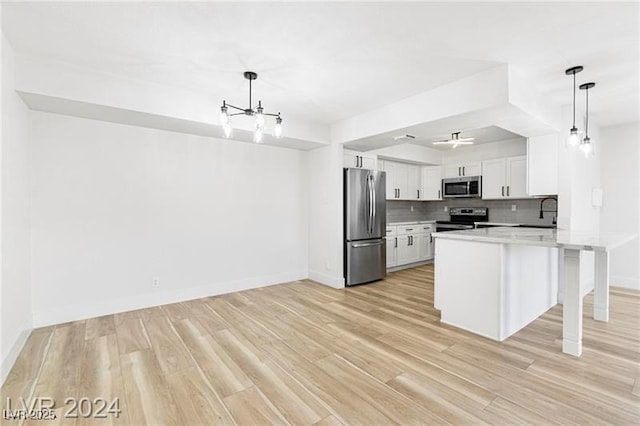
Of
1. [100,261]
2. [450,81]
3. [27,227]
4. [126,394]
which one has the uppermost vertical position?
[450,81]

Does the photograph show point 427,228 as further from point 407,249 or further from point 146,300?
point 146,300

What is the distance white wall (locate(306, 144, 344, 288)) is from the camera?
4887mm

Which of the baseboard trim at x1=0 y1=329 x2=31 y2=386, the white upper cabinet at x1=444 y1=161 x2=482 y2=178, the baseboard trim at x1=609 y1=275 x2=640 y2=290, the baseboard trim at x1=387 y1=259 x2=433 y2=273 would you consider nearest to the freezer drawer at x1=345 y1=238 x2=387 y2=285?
the baseboard trim at x1=387 y1=259 x2=433 y2=273

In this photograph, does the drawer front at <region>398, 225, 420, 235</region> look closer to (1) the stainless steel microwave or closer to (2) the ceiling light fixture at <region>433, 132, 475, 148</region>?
(1) the stainless steel microwave

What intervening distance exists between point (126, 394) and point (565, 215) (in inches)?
199

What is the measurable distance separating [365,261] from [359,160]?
69.4 inches

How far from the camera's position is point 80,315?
3.50 m

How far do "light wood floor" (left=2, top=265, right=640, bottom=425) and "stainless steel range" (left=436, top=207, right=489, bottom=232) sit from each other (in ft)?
9.29

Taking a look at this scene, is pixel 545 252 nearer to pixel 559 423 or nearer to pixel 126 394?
pixel 559 423

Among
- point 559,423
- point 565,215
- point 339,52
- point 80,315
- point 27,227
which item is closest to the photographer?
point 559,423

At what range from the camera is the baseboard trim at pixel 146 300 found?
11.1 ft

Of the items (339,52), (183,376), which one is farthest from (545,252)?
(183,376)

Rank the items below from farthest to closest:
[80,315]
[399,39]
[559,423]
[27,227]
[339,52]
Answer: [80,315], [27,227], [339,52], [399,39], [559,423]

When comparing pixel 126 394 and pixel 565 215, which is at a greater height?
pixel 565 215
